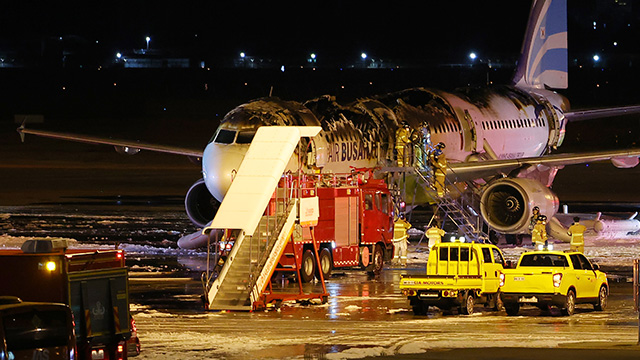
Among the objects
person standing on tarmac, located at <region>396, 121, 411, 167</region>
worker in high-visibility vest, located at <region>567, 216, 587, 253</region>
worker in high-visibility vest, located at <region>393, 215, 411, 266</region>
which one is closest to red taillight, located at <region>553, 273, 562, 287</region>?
worker in high-visibility vest, located at <region>567, 216, 587, 253</region>

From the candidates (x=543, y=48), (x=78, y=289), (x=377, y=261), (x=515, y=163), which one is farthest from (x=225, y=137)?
(x=543, y=48)

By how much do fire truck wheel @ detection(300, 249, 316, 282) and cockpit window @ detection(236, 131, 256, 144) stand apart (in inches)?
125

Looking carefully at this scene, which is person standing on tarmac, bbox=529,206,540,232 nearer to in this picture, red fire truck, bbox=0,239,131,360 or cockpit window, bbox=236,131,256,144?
cockpit window, bbox=236,131,256,144

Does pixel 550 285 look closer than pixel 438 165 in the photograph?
Yes

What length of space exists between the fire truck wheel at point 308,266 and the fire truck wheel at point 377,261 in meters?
2.44

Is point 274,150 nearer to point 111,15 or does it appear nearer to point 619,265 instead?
point 619,265

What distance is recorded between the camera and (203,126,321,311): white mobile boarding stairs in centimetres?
2061

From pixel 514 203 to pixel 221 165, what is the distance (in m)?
9.42

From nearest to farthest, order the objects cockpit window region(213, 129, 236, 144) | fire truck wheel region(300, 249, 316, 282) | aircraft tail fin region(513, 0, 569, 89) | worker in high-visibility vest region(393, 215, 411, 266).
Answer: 1. fire truck wheel region(300, 249, 316, 282)
2. cockpit window region(213, 129, 236, 144)
3. worker in high-visibility vest region(393, 215, 411, 266)
4. aircraft tail fin region(513, 0, 569, 89)

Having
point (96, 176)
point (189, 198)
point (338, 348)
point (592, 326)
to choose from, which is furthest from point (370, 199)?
point (96, 176)

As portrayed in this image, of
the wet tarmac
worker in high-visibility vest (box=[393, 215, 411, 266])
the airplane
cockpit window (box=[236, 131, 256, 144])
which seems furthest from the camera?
worker in high-visibility vest (box=[393, 215, 411, 266])

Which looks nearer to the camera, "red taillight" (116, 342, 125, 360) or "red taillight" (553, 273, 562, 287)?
"red taillight" (116, 342, 125, 360)

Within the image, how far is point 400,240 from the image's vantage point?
89.0 ft

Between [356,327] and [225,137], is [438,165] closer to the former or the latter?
[225,137]
